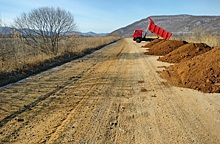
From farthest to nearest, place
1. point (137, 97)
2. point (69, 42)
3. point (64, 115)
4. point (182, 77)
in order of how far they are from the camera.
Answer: point (69, 42) → point (182, 77) → point (137, 97) → point (64, 115)

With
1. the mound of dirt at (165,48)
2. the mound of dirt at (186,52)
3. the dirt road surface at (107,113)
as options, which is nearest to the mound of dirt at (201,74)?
the dirt road surface at (107,113)

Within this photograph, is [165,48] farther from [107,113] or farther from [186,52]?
[107,113]

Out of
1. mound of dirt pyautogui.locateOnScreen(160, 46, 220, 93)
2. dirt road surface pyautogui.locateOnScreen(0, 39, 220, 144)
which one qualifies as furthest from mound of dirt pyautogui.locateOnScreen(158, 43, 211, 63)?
dirt road surface pyautogui.locateOnScreen(0, 39, 220, 144)

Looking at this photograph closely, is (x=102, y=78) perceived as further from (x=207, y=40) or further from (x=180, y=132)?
(x=207, y=40)

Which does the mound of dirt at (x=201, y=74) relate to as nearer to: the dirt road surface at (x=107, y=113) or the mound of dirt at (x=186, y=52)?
the dirt road surface at (x=107, y=113)

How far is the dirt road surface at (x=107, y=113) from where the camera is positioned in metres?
4.37

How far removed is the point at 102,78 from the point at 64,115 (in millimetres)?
4383

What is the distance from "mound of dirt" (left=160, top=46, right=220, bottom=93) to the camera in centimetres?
796

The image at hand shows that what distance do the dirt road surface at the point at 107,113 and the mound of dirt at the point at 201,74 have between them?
583 mm

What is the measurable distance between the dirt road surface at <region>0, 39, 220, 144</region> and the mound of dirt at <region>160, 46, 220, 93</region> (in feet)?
1.91

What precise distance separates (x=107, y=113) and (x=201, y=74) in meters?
4.70

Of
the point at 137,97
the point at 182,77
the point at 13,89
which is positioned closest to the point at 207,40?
the point at 182,77

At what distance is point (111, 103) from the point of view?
643cm

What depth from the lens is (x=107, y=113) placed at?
5645mm
